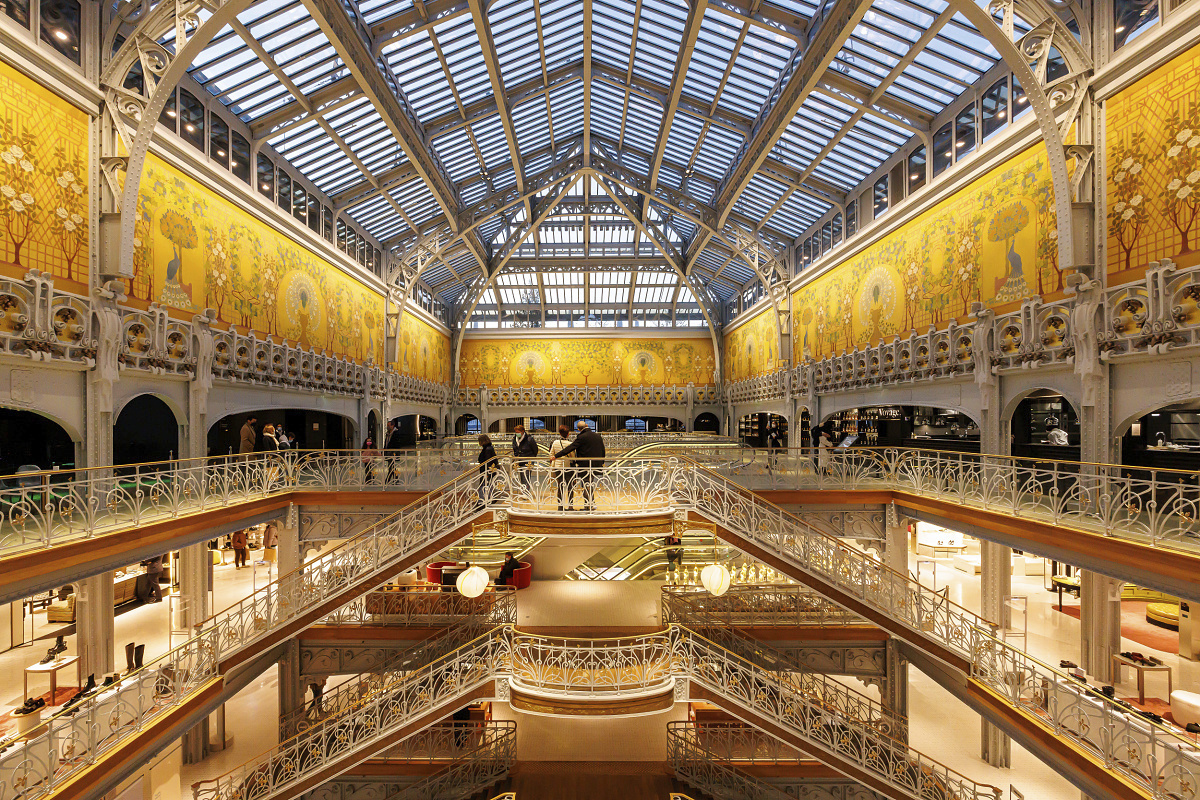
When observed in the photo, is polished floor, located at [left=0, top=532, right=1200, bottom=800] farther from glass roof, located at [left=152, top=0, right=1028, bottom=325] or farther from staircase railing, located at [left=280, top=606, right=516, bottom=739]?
glass roof, located at [left=152, top=0, right=1028, bottom=325]

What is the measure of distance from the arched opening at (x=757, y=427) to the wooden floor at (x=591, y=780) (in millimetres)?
16124

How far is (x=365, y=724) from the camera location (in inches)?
456

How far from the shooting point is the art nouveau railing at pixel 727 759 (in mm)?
13016

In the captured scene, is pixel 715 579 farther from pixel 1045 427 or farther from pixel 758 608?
pixel 1045 427

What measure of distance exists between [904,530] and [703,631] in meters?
5.04

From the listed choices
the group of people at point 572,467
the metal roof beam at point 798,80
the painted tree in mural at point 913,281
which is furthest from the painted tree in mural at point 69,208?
the painted tree in mural at point 913,281

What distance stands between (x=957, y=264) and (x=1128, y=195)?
165 inches

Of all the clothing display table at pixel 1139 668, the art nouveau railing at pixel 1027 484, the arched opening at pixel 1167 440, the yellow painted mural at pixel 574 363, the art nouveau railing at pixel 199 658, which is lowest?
the clothing display table at pixel 1139 668

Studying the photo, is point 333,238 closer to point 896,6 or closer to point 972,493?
point 896,6

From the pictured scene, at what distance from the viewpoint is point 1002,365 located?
11273 millimetres

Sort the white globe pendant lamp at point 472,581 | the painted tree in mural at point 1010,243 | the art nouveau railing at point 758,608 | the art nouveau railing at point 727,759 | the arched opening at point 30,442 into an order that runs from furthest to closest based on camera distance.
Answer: the art nouveau railing at point 758,608
the arched opening at point 30,442
the art nouveau railing at point 727,759
the painted tree in mural at point 1010,243
the white globe pendant lamp at point 472,581

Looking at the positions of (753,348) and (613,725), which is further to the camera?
(753,348)

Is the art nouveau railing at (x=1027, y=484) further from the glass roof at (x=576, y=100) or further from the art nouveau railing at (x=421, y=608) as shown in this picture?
the glass roof at (x=576, y=100)

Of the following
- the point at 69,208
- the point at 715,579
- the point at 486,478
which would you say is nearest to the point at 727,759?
the point at 715,579
